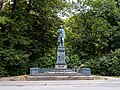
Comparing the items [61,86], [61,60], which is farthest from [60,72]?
[61,86]

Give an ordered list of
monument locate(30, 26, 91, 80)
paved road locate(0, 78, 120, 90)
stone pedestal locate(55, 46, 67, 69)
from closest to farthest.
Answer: paved road locate(0, 78, 120, 90) → monument locate(30, 26, 91, 80) → stone pedestal locate(55, 46, 67, 69)

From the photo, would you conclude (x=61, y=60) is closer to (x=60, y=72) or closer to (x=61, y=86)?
(x=60, y=72)

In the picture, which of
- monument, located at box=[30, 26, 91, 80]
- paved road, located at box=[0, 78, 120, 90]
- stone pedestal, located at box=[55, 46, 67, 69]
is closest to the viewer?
paved road, located at box=[0, 78, 120, 90]

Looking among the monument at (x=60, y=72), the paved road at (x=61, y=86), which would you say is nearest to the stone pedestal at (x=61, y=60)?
the monument at (x=60, y=72)

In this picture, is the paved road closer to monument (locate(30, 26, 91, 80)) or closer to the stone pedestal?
monument (locate(30, 26, 91, 80))

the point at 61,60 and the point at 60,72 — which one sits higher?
the point at 61,60

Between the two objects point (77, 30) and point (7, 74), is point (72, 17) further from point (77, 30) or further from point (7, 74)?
point (7, 74)

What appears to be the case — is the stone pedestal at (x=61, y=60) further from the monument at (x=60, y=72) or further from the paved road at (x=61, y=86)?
the paved road at (x=61, y=86)

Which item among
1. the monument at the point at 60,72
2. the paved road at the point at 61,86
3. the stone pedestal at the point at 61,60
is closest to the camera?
the paved road at the point at 61,86

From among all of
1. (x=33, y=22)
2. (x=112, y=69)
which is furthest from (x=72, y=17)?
(x=112, y=69)

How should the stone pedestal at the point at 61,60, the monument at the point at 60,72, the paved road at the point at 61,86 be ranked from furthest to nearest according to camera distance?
→ the stone pedestal at the point at 61,60 < the monument at the point at 60,72 < the paved road at the point at 61,86

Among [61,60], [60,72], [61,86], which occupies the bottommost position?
[61,86]

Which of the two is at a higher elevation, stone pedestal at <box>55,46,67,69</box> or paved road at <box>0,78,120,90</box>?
stone pedestal at <box>55,46,67,69</box>

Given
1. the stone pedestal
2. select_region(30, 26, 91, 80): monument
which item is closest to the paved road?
select_region(30, 26, 91, 80): monument
